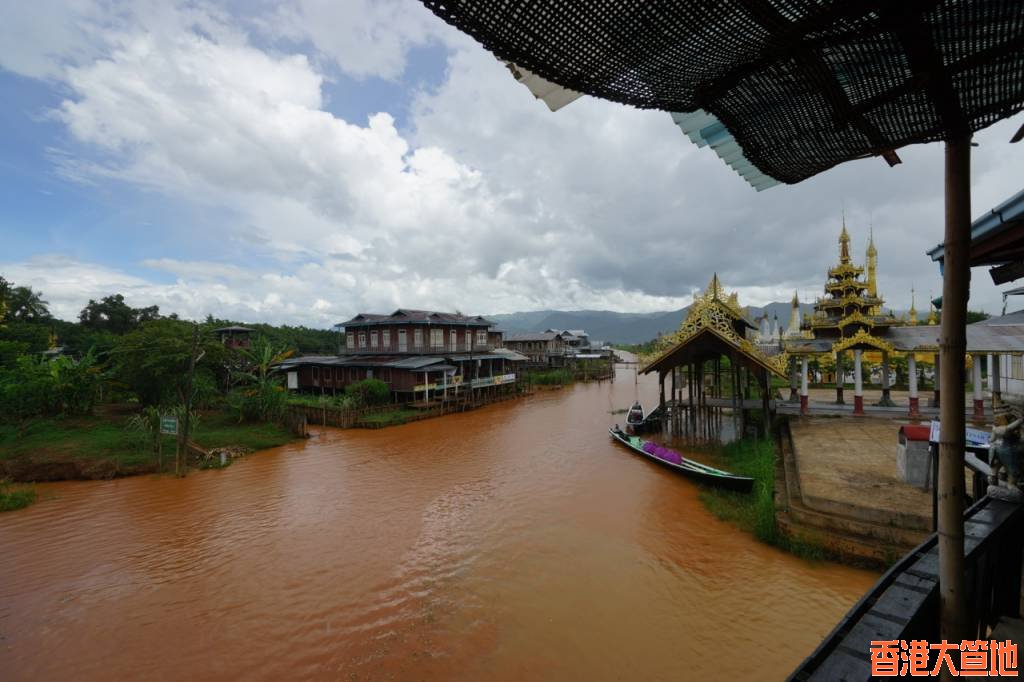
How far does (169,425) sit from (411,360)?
14.5 metres

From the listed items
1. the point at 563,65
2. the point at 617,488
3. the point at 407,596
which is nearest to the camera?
the point at 563,65

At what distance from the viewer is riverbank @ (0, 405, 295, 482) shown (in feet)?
45.5

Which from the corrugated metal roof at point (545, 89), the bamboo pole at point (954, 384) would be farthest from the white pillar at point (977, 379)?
the corrugated metal roof at point (545, 89)

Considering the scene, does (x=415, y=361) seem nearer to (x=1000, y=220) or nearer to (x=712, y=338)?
(x=712, y=338)

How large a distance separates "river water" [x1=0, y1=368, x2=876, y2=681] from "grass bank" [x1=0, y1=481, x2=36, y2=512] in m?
0.36

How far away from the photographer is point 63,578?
8438 mm

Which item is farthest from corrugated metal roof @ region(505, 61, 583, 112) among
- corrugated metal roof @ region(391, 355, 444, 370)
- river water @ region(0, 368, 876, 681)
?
corrugated metal roof @ region(391, 355, 444, 370)

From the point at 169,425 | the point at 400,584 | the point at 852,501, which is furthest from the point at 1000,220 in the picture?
the point at 169,425

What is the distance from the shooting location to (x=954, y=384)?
223 cm

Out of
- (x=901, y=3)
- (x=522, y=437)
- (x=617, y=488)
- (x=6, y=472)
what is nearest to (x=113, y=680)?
(x=901, y=3)

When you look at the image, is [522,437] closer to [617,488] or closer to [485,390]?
[617,488]

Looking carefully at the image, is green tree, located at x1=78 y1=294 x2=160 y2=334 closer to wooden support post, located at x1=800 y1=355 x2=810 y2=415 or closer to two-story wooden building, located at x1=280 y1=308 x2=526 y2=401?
two-story wooden building, located at x1=280 y1=308 x2=526 y2=401

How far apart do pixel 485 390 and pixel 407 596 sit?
24.4 meters

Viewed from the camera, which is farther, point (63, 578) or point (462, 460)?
point (462, 460)
